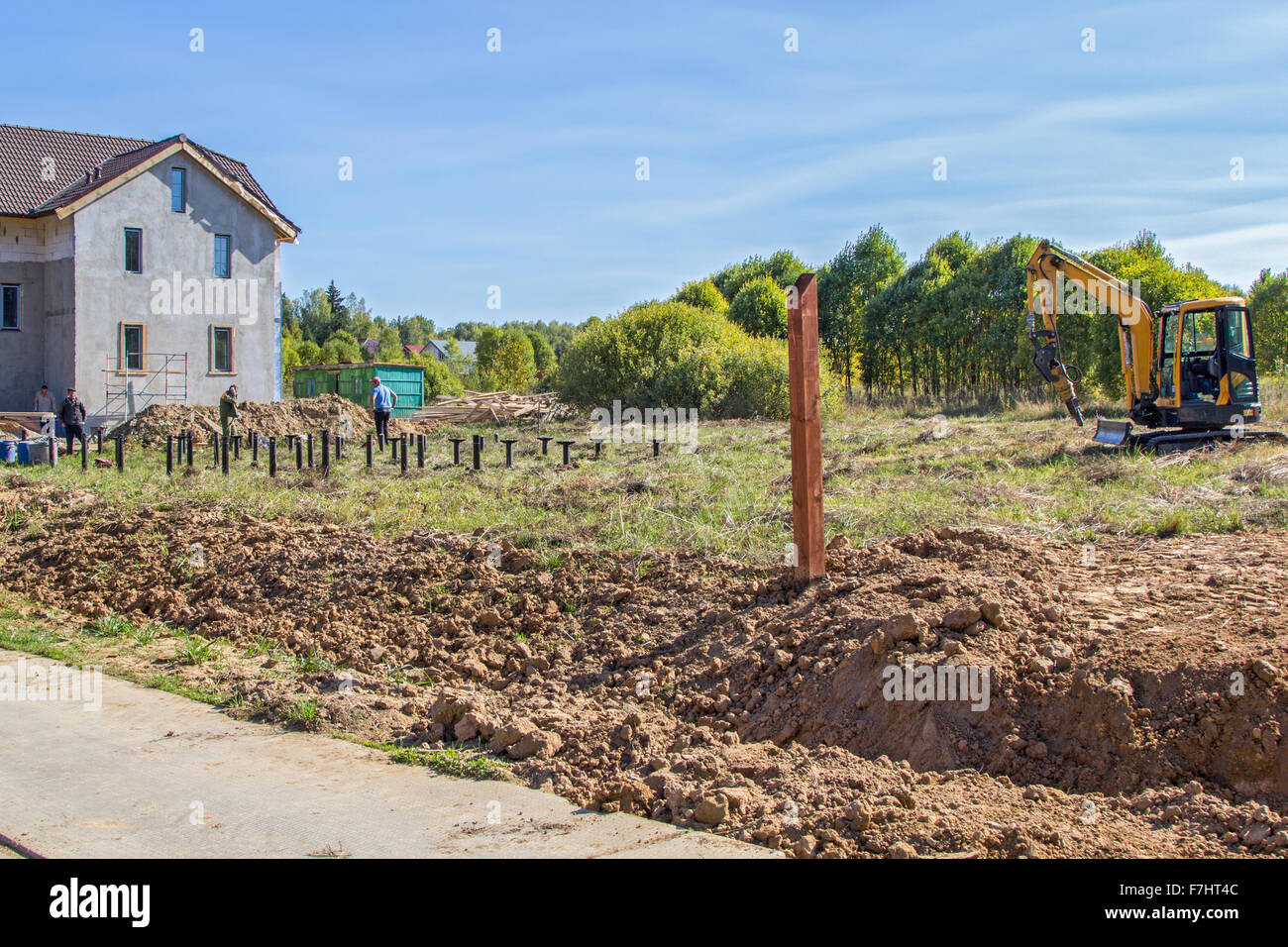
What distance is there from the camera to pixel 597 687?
6477 millimetres

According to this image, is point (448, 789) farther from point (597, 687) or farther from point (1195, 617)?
point (1195, 617)

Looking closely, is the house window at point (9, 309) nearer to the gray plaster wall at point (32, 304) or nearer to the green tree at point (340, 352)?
the gray plaster wall at point (32, 304)

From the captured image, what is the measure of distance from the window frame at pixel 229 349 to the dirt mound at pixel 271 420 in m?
1.56

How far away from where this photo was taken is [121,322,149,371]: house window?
31156 millimetres

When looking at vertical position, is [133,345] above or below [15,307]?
below

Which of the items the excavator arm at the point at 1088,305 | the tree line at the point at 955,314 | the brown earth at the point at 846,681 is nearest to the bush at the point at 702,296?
the tree line at the point at 955,314

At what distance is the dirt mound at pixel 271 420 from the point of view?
28.4 m

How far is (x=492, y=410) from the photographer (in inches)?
1474

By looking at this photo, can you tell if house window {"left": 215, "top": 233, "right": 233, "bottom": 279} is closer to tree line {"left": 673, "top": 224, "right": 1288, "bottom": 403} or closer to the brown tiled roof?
the brown tiled roof

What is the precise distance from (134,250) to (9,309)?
4248 millimetres

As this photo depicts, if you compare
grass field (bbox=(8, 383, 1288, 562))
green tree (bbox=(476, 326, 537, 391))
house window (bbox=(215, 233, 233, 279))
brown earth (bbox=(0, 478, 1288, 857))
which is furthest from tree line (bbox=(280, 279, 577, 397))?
brown earth (bbox=(0, 478, 1288, 857))

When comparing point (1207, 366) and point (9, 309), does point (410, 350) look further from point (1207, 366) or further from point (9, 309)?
point (1207, 366)

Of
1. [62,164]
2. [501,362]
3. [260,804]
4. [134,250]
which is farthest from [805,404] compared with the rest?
[501,362]
